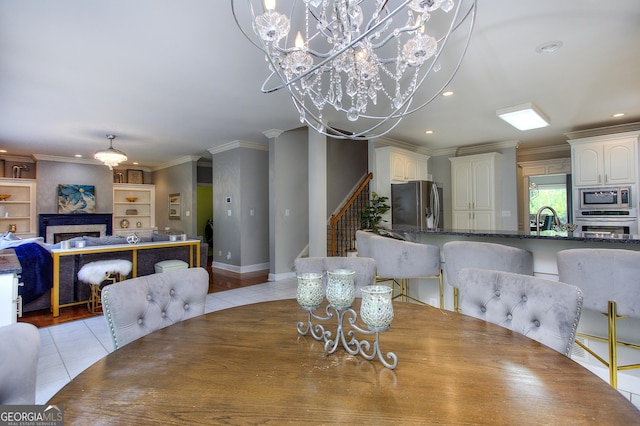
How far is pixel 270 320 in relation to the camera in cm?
121

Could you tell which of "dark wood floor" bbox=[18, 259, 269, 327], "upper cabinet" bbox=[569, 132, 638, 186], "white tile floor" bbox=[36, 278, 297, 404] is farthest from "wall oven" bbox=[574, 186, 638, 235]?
"dark wood floor" bbox=[18, 259, 269, 327]

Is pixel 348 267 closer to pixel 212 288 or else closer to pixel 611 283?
pixel 611 283

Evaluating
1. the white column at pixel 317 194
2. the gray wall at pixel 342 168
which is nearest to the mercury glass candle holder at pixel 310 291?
the white column at pixel 317 194

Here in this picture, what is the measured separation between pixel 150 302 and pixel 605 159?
20.5 feet

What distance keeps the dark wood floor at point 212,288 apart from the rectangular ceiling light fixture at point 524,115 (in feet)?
13.9

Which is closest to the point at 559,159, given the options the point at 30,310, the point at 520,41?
the point at 520,41

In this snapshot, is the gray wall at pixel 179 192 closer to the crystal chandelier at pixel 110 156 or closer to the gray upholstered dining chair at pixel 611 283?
the crystal chandelier at pixel 110 156

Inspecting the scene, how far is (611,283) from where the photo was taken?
1.67 metres

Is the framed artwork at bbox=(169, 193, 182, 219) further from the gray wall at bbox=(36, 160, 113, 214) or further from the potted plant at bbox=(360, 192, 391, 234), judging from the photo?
the potted plant at bbox=(360, 192, 391, 234)

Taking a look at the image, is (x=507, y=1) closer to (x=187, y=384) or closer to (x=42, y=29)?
(x=187, y=384)

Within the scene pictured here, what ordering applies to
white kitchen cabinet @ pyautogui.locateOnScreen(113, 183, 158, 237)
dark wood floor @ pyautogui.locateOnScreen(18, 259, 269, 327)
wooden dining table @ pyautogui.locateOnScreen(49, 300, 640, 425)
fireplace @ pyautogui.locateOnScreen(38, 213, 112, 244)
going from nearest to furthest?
wooden dining table @ pyautogui.locateOnScreen(49, 300, 640, 425) → dark wood floor @ pyautogui.locateOnScreen(18, 259, 269, 327) → fireplace @ pyautogui.locateOnScreen(38, 213, 112, 244) → white kitchen cabinet @ pyautogui.locateOnScreen(113, 183, 158, 237)

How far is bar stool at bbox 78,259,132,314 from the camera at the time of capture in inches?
139

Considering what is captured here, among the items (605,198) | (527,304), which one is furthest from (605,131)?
(527,304)

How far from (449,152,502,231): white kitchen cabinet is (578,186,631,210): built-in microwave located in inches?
51.0
